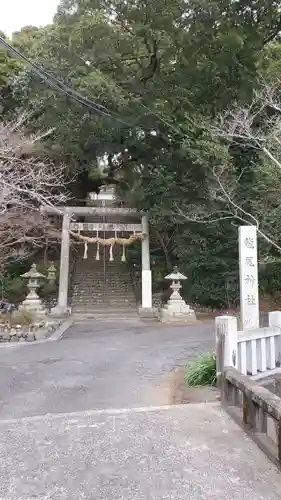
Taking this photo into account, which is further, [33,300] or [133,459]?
[33,300]

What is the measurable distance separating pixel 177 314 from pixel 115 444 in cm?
1027

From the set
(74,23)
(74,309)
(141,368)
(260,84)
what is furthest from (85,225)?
(141,368)

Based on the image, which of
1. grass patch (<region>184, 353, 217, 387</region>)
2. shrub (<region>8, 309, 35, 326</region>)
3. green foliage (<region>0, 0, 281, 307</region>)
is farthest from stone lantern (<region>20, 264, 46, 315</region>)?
grass patch (<region>184, 353, 217, 387</region>)

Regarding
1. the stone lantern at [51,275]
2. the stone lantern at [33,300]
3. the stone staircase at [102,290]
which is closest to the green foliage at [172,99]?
the stone staircase at [102,290]

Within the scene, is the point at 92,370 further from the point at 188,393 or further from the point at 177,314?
the point at 177,314

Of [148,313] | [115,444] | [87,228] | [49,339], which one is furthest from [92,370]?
[87,228]

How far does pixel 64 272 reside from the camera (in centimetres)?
1500

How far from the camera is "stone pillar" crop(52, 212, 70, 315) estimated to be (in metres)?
14.3

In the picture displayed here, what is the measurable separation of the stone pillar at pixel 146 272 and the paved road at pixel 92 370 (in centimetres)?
400

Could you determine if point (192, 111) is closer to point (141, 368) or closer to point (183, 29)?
point (183, 29)

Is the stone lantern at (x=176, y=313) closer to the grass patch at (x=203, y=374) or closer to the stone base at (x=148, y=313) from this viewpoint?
the stone base at (x=148, y=313)

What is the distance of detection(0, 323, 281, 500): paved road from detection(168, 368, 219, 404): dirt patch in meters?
0.17

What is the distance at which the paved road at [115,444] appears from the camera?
2525 mm

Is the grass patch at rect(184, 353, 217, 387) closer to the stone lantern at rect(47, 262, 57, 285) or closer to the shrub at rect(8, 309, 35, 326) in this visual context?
the shrub at rect(8, 309, 35, 326)
